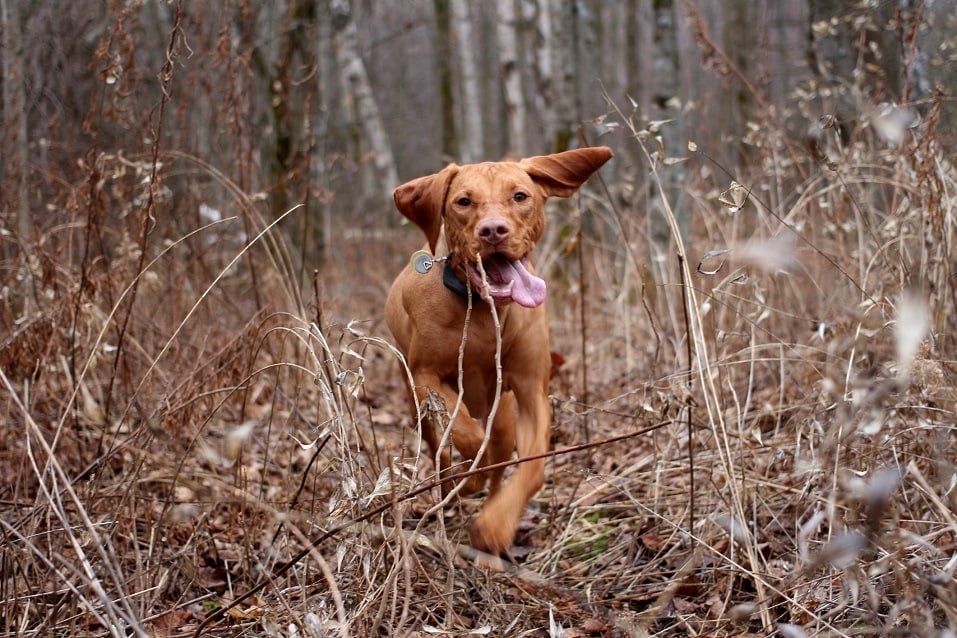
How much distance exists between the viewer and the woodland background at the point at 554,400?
227cm

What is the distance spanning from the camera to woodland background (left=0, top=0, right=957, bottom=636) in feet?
7.44

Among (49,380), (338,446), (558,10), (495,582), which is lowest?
(495,582)

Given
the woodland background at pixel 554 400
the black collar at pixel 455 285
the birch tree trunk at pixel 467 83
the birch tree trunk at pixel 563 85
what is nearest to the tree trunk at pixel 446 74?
the birch tree trunk at pixel 467 83

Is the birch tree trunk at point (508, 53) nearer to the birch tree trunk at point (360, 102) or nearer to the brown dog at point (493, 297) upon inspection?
the birch tree trunk at point (360, 102)

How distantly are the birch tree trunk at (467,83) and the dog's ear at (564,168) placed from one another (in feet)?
35.1

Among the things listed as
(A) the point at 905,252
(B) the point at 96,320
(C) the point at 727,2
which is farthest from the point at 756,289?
(C) the point at 727,2

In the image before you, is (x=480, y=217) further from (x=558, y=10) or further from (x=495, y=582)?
(x=558, y=10)

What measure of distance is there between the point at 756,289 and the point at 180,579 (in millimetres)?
2064

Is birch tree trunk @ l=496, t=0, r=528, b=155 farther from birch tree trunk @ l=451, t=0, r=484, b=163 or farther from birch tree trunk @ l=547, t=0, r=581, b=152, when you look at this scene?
birch tree trunk @ l=451, t=0, r=484, b=163

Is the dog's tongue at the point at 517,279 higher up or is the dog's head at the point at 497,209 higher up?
the dog's head at the point at 497,209

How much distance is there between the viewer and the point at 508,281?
120 inches

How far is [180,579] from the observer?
3045 mm

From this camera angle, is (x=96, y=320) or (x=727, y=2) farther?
(x=727, y=2)

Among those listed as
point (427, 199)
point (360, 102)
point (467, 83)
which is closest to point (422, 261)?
point (427, 199)
